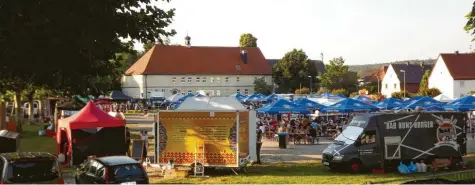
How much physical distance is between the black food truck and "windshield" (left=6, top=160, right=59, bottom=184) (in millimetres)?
9365

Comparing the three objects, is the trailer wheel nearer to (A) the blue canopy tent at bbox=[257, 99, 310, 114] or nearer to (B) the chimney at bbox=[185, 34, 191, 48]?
(A) the blue canopy tent at bbox=[257, 99, 310, 114]

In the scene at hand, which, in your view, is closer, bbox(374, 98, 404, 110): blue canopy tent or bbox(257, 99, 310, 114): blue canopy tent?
bbox(257, 99, 310, 114): blue canopy tent

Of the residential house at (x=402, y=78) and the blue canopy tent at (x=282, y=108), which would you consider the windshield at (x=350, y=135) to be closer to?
the blue canopy tent at (x=282, y=108)

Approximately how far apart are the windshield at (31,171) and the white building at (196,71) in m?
76.4

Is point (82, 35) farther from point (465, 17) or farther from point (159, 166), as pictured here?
point (465, 17)

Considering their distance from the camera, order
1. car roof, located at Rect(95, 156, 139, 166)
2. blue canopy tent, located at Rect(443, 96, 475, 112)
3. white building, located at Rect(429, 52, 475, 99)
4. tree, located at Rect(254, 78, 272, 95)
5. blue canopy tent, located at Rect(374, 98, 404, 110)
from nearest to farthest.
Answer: car roof, located at Rect(95, 156, 139, 166), blue canopy tent, located at Rect(443, 96, 475, 112), blue canopy tent, located at Rect(374, 98, 404, 110), white building, located at Rect(429, 52, 475, 99), tree, located at Rect(254, 78, 272, 95)

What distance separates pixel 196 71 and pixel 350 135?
74.6 m

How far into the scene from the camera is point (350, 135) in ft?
61.9

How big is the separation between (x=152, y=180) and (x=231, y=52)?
8012cm

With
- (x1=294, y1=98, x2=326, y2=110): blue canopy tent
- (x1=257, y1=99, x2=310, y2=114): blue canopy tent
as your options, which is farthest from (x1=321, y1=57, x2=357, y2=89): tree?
(x1=257, y1=99, x2=310, y2=114): blue canopy tent

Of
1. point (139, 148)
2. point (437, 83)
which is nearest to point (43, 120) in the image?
point (139, 148)

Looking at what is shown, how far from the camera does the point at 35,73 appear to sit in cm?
1430

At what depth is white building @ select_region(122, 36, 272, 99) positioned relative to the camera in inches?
3544


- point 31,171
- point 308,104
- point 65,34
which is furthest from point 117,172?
point 308,104
